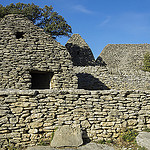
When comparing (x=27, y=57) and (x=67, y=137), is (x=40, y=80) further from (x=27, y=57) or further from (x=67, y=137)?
(x=67, y=137)

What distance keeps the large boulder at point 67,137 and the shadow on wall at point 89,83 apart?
33.0ft

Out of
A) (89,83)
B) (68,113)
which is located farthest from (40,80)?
(68,113)

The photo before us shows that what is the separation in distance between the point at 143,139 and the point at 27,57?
6971 millimetres

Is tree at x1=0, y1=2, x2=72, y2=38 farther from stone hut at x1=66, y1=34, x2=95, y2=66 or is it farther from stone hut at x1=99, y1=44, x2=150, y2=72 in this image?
stone hut at x1=99, y1=44, x2=150, y2=72

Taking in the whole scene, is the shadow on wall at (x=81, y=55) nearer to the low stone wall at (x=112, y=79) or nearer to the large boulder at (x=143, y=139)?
the low stone wall at (x=112, y=79)

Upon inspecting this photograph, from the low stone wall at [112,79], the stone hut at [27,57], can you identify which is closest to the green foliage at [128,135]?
the stone hut at [27,57]

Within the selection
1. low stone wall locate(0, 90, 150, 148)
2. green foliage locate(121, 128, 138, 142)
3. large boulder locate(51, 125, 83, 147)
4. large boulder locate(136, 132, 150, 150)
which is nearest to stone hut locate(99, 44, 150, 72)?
low stone wall locate(0, 90, 150, 148)

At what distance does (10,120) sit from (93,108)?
8.84 feet

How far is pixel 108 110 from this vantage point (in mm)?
5211

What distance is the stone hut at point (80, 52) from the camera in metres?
24.9

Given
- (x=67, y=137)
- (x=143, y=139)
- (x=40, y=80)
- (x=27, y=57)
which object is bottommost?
(x=143, y=139)

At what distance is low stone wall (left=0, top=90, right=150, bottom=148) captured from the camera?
4570 millimetres

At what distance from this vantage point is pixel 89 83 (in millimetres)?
14859

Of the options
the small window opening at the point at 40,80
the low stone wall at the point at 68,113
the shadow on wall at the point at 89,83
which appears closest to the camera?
the low stone wall at the point at 68,113
